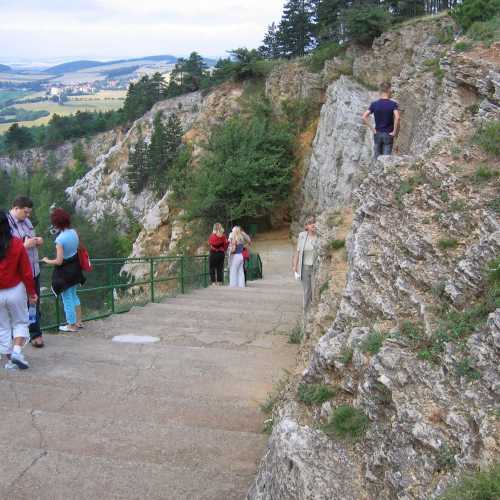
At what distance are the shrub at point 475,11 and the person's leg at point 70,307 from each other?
49.2 feet

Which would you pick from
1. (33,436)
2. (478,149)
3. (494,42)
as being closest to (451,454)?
(33,436)

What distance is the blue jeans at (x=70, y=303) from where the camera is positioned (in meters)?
7.29

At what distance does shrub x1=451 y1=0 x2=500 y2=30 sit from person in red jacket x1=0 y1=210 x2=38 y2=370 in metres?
15.9

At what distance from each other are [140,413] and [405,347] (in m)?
2.37

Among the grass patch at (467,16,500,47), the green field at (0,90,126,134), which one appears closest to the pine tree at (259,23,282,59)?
the grass patch at (467,16,500,47)

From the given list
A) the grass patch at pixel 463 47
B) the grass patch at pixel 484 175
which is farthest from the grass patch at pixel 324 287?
the grass patch at pixel 463 47

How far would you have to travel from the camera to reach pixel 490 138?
608 centimetres

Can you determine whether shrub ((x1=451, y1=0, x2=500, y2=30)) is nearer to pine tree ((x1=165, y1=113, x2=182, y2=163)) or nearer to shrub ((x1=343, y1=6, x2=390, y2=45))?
shrub ((x1=343, y1=6, x2=390, y2=45))

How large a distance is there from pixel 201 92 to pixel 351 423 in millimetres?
49026

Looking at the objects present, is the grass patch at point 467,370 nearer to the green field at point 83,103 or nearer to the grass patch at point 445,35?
the grass patch at point 445,35

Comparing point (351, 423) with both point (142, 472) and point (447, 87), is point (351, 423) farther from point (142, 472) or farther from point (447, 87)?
point (447, 87)

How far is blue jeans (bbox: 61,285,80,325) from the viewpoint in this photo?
7285 mm

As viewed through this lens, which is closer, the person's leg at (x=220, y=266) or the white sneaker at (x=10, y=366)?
the white sneaker at (x=10, y=366)

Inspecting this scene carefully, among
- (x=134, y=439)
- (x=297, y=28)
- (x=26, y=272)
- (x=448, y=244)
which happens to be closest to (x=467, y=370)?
(x=448, y=244)
